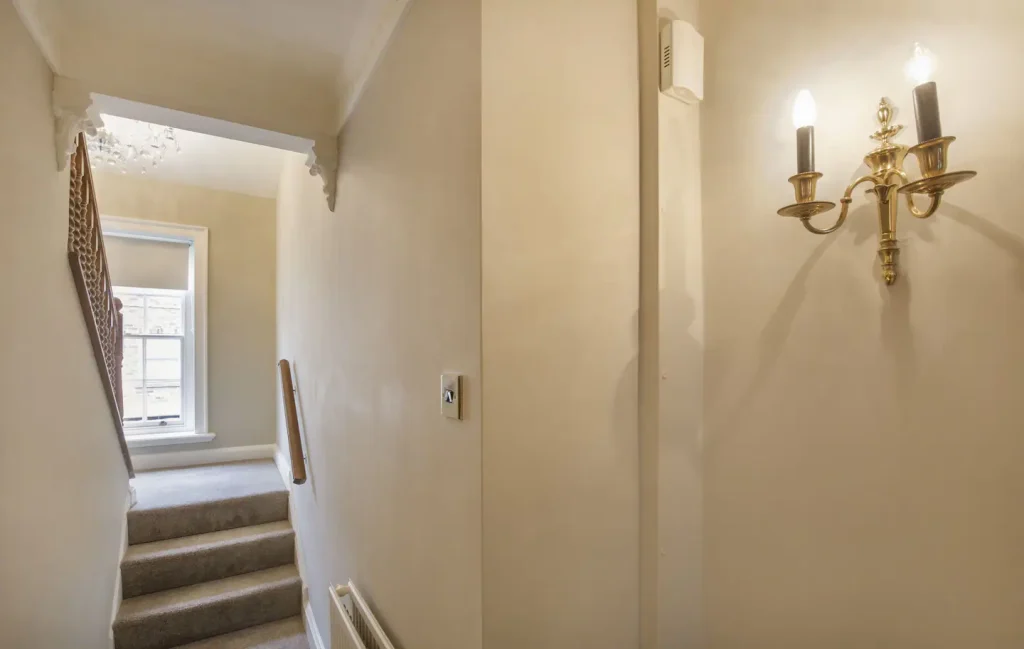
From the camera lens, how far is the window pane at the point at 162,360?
13.1 feet

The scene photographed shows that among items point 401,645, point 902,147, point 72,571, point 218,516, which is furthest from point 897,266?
point 218,516

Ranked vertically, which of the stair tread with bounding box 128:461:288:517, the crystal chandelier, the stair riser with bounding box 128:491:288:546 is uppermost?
the crystal chandelier

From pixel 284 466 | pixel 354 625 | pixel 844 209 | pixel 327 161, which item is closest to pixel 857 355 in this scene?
pixel 844 209

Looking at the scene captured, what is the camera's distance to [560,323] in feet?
3.44

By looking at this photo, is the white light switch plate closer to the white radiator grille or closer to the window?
the white radiator grille

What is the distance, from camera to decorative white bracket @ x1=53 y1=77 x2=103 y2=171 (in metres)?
1.63

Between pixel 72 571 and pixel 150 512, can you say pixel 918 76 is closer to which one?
pixel 72 571

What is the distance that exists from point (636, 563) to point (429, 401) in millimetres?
647

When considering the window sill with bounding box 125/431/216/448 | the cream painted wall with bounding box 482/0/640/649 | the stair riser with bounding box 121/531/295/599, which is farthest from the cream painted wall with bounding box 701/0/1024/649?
the window sill with bounding box 125/431/216/448

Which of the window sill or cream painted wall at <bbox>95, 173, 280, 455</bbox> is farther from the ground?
cream painted wall at <bbox>95, 173, 280, 455</bbox>

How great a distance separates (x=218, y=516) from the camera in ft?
9.99

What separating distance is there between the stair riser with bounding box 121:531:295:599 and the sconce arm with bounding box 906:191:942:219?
342 cm

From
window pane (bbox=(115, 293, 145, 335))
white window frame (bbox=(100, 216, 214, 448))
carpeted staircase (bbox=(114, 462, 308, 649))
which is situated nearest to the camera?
carpeted staircase (bbox=(114, 462, 308, 649))

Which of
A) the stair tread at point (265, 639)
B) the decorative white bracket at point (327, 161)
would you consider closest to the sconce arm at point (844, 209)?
the decorative white bracket at point (327, 161)
